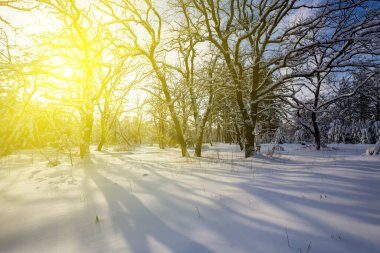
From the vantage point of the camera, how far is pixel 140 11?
8375 millimetres

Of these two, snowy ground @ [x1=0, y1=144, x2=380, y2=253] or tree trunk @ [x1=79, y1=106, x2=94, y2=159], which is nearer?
snowy ground @ [x1=0, y1=144, x2=380, y2=253]

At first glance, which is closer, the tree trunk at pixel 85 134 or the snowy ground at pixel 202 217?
the snowy ground at pixel 202 217

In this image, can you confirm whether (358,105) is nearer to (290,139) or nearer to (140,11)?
(290,139)

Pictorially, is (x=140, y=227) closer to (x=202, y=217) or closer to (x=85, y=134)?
(x=202, y=217)

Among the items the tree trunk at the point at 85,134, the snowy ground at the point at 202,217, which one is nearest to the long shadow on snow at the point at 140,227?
the snowy ground at the point at 202,217

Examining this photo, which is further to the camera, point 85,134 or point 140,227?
point 85,134

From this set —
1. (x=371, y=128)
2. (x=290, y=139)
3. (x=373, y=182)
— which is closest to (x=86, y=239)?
(x=373, y=182)

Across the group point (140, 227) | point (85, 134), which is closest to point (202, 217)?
point (140, 227)

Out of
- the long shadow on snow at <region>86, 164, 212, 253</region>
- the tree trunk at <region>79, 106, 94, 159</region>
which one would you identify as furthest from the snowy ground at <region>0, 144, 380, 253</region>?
the tree trunk at <region>79, 106, 94, 159</region>

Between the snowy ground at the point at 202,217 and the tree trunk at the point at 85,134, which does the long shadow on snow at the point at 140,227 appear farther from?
the tree trunk at the point at 85,134

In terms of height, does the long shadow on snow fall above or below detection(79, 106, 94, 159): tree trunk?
below

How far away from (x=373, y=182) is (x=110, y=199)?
4517 millimetres

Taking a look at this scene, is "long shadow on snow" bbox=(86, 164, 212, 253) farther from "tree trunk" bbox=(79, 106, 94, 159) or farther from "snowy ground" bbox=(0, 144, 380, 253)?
"tree trunk" bbox=(79, 106, 94, 159)

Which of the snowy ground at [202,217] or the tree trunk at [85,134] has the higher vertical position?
the tree trunk at [85,134]
